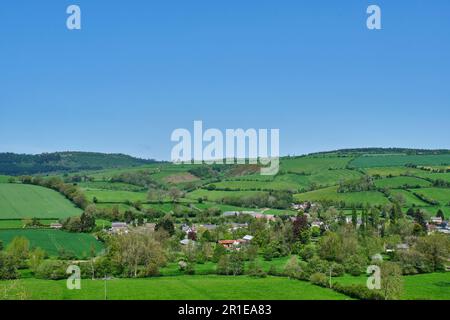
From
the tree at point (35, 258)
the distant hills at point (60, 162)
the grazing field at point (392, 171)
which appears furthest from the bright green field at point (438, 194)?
the distant hills at point (60, 162)

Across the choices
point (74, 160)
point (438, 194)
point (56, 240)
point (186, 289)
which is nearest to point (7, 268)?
point (186, 289)

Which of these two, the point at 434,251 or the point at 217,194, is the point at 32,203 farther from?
the point at 434,251

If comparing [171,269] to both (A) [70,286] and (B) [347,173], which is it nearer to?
(A) [70,286]

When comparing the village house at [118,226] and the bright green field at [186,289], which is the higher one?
the village house at [118,226]

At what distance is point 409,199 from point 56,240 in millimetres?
47708

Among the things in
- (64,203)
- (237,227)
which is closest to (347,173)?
(237,227)

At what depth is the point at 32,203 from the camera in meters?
64.0

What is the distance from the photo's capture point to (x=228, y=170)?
11294cm

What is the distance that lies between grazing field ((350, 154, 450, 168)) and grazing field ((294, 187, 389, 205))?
21999 millimetres

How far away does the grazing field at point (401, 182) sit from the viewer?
77.8 meters

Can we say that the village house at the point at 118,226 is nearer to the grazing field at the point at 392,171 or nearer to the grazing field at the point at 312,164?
the grazing field at the point at 392,171

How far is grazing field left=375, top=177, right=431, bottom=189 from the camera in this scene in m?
77.8

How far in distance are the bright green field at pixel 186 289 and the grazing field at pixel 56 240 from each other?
1086 cm
